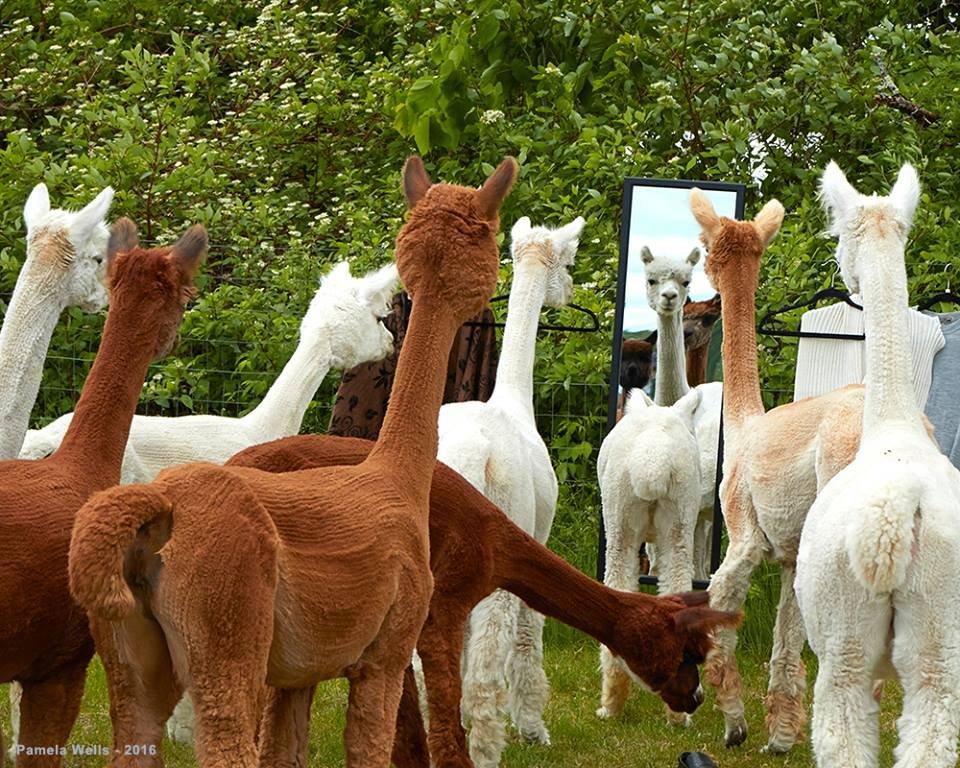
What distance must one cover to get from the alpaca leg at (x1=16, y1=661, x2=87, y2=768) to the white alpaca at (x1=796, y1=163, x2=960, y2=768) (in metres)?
2.16

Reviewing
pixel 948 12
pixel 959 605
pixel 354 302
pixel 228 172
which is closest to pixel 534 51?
pixel 228 172

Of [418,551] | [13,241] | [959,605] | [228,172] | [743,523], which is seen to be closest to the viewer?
[418,551]

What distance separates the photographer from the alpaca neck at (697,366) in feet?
26.9

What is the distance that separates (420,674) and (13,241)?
601 centimetres

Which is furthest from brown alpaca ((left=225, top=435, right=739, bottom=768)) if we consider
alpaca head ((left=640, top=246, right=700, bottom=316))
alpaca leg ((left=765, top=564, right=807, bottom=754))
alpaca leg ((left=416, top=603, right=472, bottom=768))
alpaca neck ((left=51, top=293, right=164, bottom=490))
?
alpaca head ((left=640, top=246, right=700, bottom=316))

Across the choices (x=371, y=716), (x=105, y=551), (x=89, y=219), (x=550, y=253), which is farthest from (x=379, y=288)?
(x=105, y=551)

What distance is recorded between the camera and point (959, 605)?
4.66m

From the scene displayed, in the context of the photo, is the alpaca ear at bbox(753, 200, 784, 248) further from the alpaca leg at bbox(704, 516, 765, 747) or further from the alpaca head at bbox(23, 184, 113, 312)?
the alpaca head at bbox(23, 184, 113, 312)

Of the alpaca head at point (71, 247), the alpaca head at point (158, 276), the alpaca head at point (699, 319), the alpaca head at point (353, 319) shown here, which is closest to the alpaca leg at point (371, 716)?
the alpaca head at point (158, 276)

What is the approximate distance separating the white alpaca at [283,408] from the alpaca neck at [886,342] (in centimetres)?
285

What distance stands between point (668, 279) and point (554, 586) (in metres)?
3.12

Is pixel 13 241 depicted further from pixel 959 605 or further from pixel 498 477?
pixel 959 605

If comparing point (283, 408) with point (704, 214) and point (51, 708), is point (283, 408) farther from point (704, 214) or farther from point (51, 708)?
point (51, 708)

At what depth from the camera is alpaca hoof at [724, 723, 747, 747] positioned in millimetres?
6957
